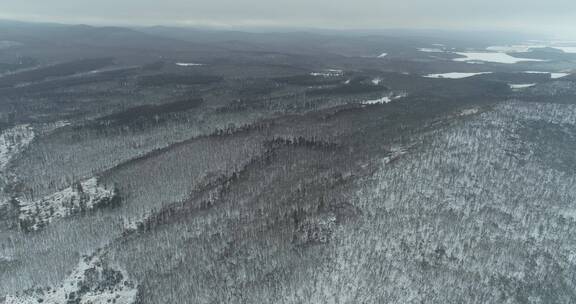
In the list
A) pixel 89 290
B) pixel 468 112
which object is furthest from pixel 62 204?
pixel 468 112

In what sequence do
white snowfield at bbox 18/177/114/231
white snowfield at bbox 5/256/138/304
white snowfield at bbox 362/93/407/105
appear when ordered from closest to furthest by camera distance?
white snowfield at bbox 5/256/138/304, white snowfield at bbox 18/177/114/231, white snowfield at bbox 362/93/407/105

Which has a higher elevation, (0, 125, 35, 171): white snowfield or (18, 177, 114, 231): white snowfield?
(0, 125, 35, 171): white snowfield

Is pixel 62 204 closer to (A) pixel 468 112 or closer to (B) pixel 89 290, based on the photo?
(B) pixel 89 290

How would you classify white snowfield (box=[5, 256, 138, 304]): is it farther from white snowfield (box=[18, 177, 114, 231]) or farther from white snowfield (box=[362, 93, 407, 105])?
white snowfield (box=[362, 93, 407, 105])

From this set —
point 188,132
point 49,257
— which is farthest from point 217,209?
point 188,132

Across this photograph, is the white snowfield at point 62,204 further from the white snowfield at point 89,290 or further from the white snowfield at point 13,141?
the white snowfield at point 13,141

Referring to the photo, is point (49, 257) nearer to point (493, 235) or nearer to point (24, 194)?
point (24, 194)

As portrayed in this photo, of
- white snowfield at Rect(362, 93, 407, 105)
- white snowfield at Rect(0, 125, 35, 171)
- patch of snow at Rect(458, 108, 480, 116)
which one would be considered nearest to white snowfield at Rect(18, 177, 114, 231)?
white snowfield at Rect(0, 125, 35, 171)
